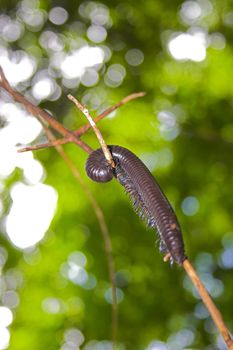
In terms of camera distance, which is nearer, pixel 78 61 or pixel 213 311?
pixel 213 311

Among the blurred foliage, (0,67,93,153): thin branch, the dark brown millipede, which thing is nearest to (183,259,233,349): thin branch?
the dark brown millipede

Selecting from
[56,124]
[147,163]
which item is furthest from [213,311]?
[147,163]

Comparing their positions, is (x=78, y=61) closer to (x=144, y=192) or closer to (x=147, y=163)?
(x=147, y=163)

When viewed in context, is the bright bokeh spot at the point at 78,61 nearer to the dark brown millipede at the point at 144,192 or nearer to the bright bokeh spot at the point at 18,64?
the bright bokeh spot at the point at 18,64

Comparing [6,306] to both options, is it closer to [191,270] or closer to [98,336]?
[98,336]

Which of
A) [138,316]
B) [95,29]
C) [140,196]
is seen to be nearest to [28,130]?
[95,29]

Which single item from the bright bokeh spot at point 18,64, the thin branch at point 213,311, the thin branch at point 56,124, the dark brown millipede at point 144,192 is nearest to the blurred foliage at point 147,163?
the bright bokeh spot at point 18,64

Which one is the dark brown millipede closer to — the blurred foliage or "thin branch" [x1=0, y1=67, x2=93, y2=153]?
"thin branch" [x1=0, y1=67, x2=93, y2=153]
